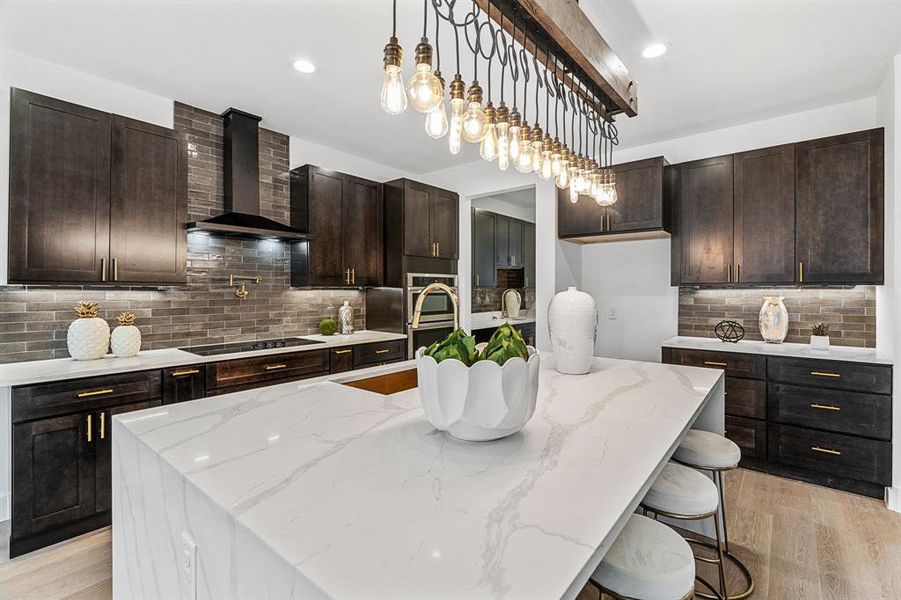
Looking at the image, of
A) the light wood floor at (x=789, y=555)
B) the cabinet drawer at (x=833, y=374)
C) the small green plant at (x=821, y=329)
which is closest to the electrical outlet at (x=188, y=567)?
the light wood floor at (x=789, y=555)

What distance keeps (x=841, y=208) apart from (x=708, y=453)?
2346mm

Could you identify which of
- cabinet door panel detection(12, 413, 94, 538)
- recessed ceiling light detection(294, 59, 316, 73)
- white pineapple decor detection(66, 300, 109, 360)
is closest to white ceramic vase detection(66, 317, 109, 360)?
white pineapple decor detection(66, 300, 109, 360)

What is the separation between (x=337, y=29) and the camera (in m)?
2.30

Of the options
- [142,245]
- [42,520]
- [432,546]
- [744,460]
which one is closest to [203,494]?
[432,546]

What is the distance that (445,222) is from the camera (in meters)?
4.57

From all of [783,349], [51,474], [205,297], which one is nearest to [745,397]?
[783,349]

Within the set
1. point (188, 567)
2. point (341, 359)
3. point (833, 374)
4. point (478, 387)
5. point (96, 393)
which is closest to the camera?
point (188, 567)

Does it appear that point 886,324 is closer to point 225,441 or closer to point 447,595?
point 447,595

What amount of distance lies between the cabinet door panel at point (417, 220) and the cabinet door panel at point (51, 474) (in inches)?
105

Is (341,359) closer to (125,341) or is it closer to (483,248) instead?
(125,341)

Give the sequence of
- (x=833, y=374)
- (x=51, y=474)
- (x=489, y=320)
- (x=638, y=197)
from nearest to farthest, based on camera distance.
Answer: (x=51, y=474)
(x=833, y=374)
(x=638, y=197)
(x=489, y=320)

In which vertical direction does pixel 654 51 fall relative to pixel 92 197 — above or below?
above

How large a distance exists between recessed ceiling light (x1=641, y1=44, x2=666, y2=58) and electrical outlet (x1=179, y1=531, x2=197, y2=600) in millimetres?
2969

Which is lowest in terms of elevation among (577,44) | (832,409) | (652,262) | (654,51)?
(832,409)
